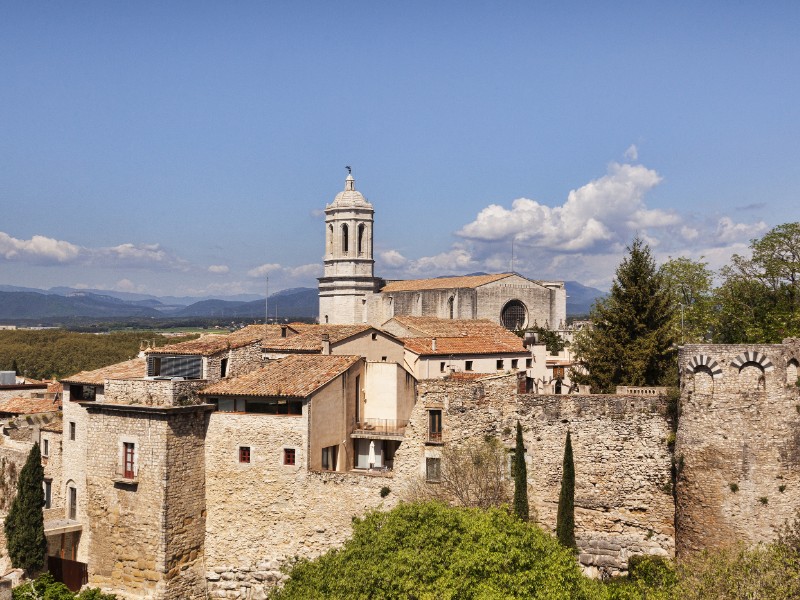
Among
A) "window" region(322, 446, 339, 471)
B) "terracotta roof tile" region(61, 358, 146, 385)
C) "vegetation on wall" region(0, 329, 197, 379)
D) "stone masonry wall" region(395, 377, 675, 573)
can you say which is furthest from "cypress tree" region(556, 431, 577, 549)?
"vegetation on wall" region(0, 329, 197, 379)

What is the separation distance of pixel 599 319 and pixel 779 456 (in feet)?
51.3

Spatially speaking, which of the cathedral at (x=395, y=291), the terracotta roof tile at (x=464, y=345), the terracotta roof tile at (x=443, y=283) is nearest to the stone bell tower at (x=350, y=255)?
the cathedral at (x=395, y=291)

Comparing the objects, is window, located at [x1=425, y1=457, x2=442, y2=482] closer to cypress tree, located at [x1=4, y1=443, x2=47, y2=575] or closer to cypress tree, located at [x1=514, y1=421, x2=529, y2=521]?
cypress tree, located at [x1=514, y1=421, x2=529, y2=521]

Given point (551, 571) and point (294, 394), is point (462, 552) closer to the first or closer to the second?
point (551, 571)

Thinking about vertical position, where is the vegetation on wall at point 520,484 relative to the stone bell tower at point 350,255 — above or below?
below

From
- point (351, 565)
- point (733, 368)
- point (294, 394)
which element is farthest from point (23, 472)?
point (733, 368)

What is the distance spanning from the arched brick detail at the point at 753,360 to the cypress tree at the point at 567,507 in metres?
6.70

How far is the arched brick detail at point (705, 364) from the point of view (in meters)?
26.8

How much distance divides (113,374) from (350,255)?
59831 mm

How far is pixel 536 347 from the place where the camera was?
174 feet

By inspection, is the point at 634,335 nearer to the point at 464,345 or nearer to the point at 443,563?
the point at 464,345

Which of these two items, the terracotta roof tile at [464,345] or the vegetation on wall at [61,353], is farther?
the vegetation on wall at [61,353]

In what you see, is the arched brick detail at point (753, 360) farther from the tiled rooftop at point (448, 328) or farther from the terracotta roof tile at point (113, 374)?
the tiled rooftop at point (448, 328)

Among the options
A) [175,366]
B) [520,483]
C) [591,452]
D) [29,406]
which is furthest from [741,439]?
[29,406]
